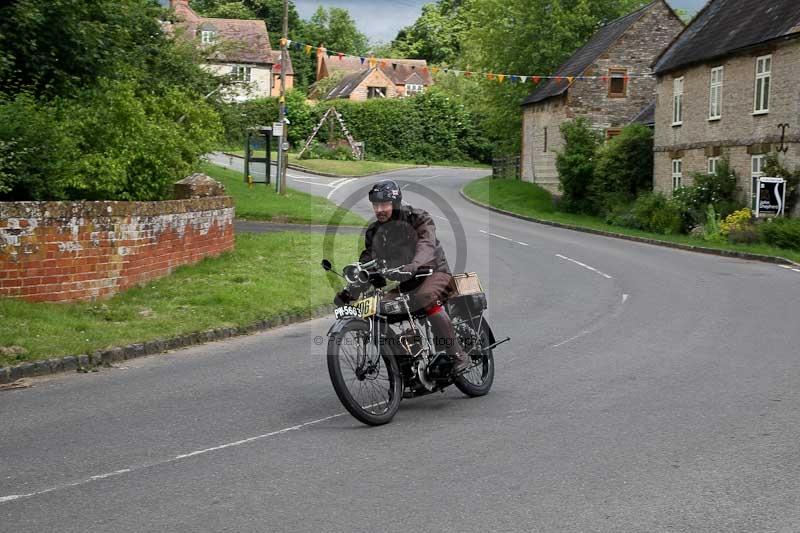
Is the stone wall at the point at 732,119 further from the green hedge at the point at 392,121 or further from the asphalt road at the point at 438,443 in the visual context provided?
the green hedge at the point at 392,121

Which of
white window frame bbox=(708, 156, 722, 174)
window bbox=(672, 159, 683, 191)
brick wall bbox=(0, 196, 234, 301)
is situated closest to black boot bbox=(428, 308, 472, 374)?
brick wall bbox=(0, 196, 234, 301)

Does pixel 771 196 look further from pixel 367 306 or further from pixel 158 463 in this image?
pixel 158 463

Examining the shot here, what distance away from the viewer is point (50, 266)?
12461 millimetres

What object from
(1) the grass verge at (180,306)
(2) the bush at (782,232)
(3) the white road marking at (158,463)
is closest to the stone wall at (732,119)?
(2) the bush at (782,232)

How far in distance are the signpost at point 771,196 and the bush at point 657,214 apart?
174 inches

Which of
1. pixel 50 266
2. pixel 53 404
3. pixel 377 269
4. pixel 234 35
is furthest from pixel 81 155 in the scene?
pixel 234 35

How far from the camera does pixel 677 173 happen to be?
3781 cm

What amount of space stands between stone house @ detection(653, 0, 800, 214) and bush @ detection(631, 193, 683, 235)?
67.0 inches

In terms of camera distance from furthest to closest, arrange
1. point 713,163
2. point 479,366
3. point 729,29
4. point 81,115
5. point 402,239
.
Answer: point 729,29
point 713,163
point 81,115
point 479,366
point 402,239

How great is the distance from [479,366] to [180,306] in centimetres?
589

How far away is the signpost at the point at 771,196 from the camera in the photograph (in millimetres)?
28859

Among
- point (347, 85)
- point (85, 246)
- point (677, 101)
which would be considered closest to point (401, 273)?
point (85, 246)

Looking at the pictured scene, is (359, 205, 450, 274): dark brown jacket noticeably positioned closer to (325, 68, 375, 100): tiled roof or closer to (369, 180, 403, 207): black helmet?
(369, 180, 403, 207): black helmet

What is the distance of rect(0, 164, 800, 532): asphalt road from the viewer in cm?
548
